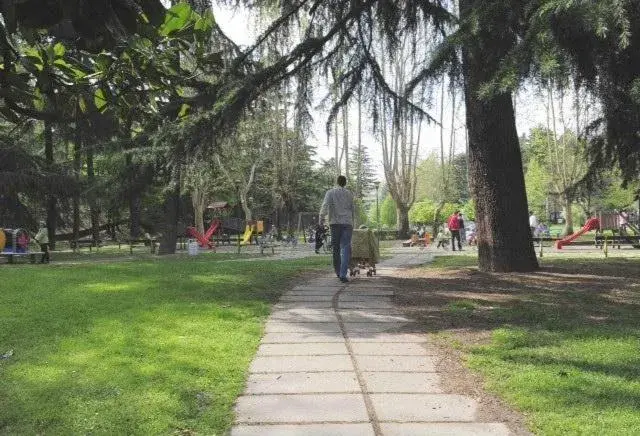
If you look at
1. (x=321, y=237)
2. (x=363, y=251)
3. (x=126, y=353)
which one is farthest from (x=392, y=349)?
(x=321, y=237)

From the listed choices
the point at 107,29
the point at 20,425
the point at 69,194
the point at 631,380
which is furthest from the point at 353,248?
the point at 69,194

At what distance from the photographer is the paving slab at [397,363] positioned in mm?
4680

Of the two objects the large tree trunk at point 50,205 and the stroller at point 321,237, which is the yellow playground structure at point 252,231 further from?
the large tree trunk at point 50,205

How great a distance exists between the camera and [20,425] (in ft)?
11.3

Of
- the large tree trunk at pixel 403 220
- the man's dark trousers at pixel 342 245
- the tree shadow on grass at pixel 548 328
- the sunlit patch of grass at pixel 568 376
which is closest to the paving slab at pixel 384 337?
the tree shadow on grass at pixel 548 328

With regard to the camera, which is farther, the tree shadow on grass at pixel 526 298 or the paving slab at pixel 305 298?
the paving slab at pixel 305 298

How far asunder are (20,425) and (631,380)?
372 centimetres

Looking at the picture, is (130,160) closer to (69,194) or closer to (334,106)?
(334,106)

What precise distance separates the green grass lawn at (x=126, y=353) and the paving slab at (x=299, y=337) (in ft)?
0.45

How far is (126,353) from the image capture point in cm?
482

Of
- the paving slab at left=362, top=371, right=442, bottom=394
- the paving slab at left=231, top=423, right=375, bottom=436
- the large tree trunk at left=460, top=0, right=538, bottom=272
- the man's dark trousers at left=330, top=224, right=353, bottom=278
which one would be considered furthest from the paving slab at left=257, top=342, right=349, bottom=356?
the large tree trunk at left=460, top=0, right=538, bottom=272

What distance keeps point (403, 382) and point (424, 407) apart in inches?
20.5

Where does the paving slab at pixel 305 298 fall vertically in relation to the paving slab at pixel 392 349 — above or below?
above

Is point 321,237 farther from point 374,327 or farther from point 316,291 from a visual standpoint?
point 374,327
